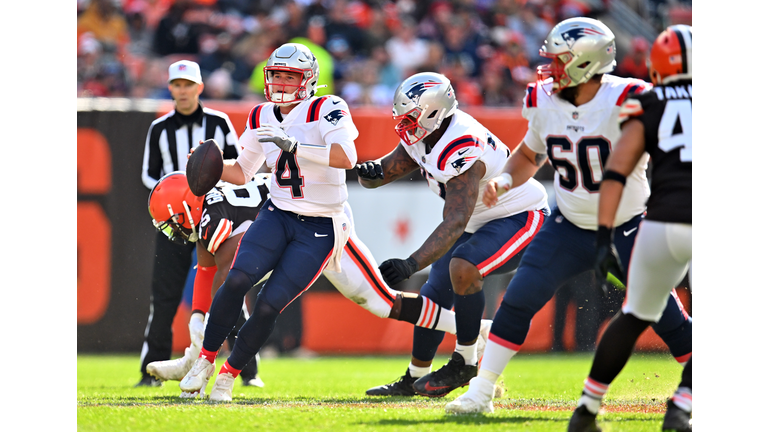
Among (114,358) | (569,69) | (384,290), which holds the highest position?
(569,69)

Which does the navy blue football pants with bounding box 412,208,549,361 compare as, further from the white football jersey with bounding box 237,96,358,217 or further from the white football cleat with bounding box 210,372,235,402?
the white football cleat with bounding box 210,372,235,402

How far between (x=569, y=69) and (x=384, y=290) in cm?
165

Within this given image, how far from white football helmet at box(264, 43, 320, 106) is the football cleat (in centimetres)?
142

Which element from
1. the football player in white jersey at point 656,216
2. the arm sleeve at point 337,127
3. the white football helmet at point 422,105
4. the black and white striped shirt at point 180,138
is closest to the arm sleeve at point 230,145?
the black and white striped shirt at point 180,138

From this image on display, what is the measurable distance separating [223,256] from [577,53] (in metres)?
2.23

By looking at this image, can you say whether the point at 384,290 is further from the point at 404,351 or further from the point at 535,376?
the point at 404,351

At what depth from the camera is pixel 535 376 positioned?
5766mm

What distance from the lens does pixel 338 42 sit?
30.7 ft

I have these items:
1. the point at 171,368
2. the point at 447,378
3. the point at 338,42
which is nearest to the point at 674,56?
the point at 447,378

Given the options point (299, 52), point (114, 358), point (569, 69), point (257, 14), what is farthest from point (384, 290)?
point (257, 14)

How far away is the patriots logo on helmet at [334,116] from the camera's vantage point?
397cm

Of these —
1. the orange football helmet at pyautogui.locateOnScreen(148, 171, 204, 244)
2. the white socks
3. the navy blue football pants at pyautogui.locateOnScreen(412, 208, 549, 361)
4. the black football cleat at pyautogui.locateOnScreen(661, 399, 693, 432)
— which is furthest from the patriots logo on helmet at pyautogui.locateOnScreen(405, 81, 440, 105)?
the black football cleat at pyautogui.locateOnScreen(661, 399, 693, 432)

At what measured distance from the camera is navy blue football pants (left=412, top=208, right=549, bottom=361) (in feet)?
13.5

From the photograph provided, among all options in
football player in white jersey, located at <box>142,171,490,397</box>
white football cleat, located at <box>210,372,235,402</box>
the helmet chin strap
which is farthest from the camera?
the helmet chin strap
